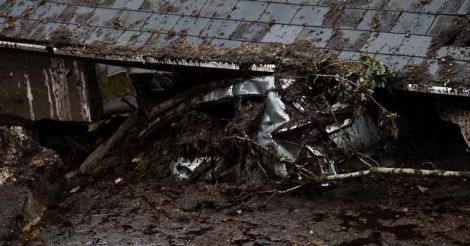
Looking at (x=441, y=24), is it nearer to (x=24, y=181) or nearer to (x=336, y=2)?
(x=336, y=2)

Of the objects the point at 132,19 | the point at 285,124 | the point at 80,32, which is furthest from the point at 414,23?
the point at 80,32

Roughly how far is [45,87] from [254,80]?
8.55ft

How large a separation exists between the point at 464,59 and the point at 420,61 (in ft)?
1.14

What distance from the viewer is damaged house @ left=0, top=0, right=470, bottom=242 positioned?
23.1 feet

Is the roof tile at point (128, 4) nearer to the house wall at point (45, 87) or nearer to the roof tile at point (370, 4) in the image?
the house wall at point (45, 87)

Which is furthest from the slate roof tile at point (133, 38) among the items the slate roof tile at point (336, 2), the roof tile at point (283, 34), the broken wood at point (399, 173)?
the broken wood at point (399, 173)

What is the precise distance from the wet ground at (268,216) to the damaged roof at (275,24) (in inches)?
44.9

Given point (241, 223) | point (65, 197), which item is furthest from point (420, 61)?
point (65, 197)

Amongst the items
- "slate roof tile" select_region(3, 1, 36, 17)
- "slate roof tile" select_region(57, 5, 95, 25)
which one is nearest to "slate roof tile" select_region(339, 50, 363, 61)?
"slate roof tile" select_region(57, 5, 95, 25)

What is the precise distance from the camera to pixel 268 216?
709cm

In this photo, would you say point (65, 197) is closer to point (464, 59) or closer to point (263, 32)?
point (263, 32)

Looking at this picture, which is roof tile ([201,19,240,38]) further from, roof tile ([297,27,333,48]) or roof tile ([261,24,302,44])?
roof tile ([297,27,333,48])

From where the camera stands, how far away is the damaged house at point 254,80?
23.1 ft

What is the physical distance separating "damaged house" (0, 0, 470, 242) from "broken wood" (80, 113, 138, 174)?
16 millimetres
